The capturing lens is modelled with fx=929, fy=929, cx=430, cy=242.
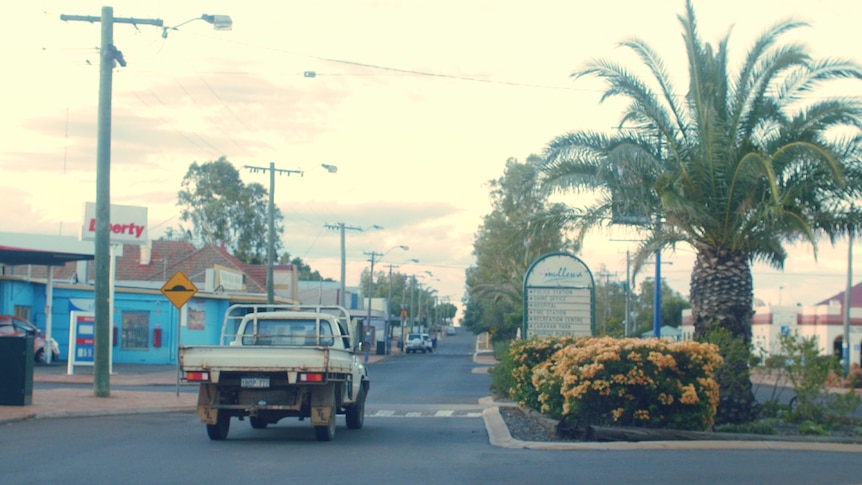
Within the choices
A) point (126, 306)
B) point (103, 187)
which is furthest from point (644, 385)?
point (126, 306)

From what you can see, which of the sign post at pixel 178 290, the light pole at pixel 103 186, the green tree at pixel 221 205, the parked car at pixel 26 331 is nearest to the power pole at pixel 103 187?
the light pole at pixel 103 186

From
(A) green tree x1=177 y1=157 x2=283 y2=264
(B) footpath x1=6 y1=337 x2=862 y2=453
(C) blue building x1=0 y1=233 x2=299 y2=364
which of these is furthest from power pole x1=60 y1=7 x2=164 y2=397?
(A) green tree x1=177 y1=157 x2=283 y2=264

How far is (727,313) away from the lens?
623 inches

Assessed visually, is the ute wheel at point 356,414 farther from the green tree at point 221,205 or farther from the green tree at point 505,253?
the green tree at point 221,205

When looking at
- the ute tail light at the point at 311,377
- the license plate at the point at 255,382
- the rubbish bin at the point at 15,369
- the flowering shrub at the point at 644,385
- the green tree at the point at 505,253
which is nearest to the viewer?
the ute tail light at the point at 311,377

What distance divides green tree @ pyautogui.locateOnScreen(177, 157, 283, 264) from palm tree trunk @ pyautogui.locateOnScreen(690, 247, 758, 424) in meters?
57.9

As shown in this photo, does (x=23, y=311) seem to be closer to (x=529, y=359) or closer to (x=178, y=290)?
(x=178, y=290)

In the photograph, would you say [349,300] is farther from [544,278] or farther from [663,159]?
[663,159]

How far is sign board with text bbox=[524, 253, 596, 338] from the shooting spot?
2252 cm

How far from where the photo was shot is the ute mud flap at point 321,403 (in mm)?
12992

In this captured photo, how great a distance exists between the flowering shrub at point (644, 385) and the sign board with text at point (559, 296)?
8.69 meters

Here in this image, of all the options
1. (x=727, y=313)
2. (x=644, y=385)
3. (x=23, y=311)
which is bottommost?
(x=644, y=385)

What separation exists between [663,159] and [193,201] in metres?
59.2

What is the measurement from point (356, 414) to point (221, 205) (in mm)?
57431
